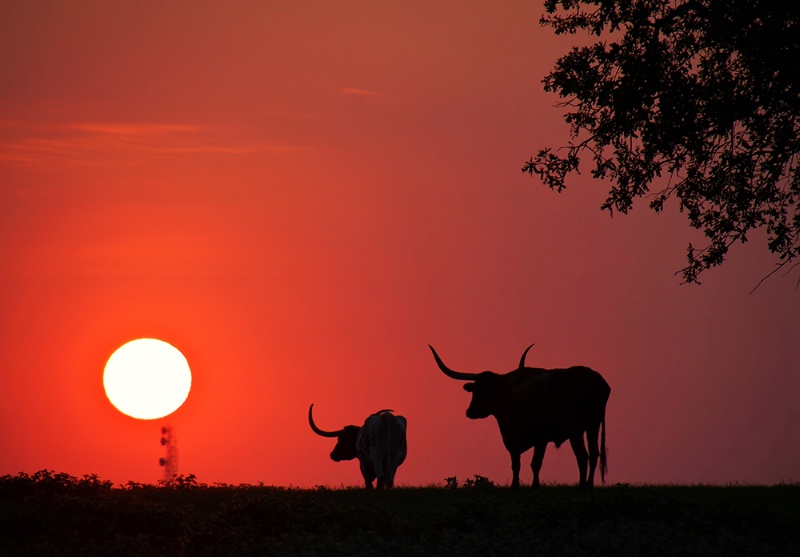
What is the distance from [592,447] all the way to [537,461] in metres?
1.21

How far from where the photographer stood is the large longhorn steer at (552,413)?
81.7ft

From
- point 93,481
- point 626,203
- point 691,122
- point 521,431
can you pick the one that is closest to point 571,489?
point 521,431

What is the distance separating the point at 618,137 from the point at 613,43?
1.59 metres

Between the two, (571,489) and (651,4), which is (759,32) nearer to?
(651,4)

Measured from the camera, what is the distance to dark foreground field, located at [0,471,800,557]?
1708 centimetres

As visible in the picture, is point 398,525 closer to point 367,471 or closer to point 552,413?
point 552,413

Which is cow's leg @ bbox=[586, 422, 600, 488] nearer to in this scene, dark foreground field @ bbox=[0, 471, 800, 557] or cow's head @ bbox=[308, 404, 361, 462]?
dark foreground field @ bbox=[0, 471, 800, 557]

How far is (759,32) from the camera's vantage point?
20.7m

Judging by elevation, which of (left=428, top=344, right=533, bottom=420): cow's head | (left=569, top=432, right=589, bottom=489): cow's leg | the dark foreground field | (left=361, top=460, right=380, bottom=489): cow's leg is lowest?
the dark foreground field

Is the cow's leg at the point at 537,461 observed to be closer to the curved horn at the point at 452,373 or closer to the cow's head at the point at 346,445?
the curved horn at the point at 452,373

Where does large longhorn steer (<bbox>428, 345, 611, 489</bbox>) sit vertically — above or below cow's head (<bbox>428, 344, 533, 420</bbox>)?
below

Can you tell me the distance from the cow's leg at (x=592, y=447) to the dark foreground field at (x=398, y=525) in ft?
8.14

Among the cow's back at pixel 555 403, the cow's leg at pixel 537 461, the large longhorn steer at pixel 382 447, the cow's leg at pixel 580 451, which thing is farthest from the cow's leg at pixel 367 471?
the cow's leg at pixel 580 451

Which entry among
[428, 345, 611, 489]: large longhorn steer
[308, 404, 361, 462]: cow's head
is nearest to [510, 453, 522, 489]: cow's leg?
[428, 345, 611, 489]: large longhorn steer
